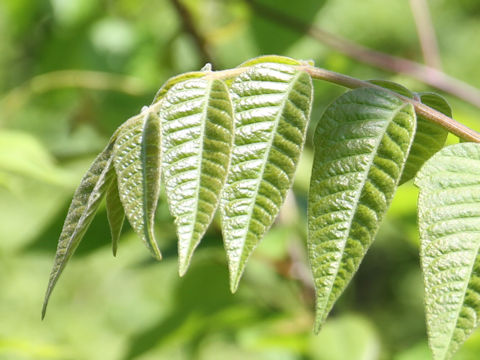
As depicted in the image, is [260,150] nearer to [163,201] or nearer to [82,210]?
[82,210]

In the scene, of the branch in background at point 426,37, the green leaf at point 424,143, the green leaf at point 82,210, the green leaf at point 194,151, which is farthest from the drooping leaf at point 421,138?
the branch in background at point 426,37

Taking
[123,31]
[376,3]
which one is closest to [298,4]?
[123,31]

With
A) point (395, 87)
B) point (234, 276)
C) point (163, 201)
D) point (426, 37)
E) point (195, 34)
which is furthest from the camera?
point (426, 37)

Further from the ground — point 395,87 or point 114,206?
point 395,87

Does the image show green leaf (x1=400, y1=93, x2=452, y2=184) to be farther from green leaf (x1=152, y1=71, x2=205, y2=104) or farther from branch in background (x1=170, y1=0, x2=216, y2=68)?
branch in background (x1=170, y1=0, x2=216, y2=68)

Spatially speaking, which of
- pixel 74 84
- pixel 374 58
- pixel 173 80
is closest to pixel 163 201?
pixel 74 84

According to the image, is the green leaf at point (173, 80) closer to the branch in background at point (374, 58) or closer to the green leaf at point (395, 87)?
the green leaf at point (395, 87)
